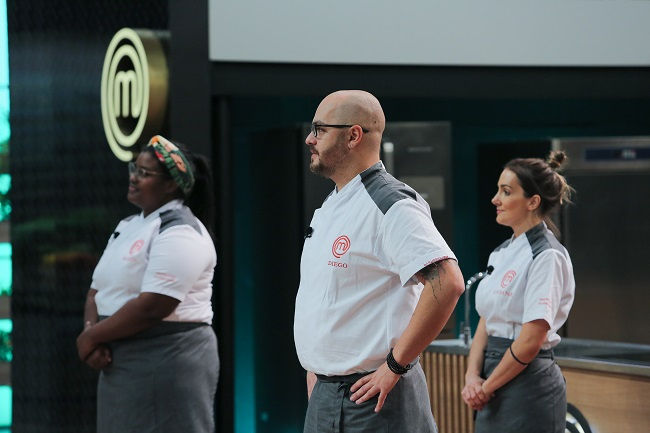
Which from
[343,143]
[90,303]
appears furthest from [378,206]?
[90,303]

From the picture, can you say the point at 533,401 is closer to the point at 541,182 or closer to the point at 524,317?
the point at 524,317

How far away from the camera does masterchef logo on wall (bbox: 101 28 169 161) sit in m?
4.89

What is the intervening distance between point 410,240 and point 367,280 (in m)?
0.15

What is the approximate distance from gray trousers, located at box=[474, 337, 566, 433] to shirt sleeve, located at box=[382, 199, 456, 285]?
1128 mm

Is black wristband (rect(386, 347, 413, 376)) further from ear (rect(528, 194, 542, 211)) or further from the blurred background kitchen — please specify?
the blurred background kitchen

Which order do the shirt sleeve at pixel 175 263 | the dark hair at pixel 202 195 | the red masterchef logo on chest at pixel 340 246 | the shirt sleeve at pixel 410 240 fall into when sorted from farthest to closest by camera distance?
1. the dark hair at pixel 202 195
2. the shirt sleeve at pixel 175 263
3. the red masterchef logo on chest at pixel 340 246
4. the shirt sleeve at pixel 410 240

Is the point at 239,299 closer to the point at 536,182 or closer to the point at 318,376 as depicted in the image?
the point at 536,182

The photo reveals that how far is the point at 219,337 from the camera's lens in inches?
198

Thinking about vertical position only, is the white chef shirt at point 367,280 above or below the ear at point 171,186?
below

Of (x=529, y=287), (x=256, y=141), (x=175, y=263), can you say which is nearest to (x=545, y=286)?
(x=529, y=287)

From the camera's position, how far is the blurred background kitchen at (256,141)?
16.5 ft

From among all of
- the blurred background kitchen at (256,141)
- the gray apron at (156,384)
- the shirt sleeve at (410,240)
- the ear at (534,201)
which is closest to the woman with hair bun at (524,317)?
the ear at (534,201)

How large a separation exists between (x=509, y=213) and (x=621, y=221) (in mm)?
2345

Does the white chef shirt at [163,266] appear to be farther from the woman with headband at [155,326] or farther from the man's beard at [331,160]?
the man's beard at [331,160]
